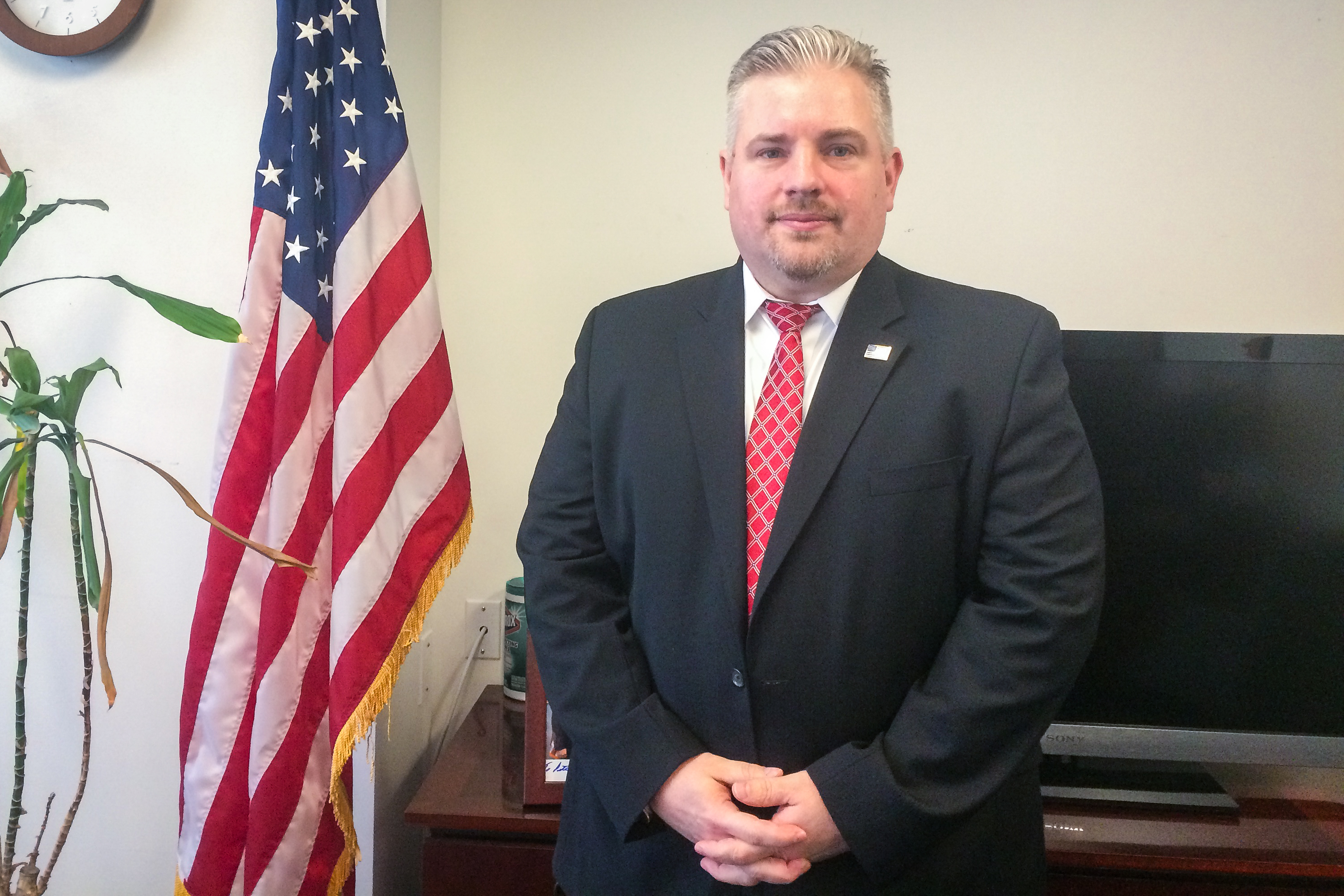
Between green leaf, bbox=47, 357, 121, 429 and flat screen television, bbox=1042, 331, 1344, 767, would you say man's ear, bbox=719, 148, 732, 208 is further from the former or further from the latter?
green leaf, bbox=47, 357, 121, 429

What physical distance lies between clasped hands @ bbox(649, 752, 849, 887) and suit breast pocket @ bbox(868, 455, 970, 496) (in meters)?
0.35

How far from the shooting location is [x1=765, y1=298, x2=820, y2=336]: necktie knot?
3.60 feet

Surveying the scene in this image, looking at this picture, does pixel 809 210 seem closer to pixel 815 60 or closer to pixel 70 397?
pixel 815 60

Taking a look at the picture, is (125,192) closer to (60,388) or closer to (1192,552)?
(60,388)

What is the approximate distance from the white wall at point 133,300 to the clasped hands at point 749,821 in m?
1.13

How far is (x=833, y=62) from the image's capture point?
1.03m

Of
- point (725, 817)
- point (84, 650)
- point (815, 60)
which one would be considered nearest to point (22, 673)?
point (84, 650)

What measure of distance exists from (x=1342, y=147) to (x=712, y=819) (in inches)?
71.0

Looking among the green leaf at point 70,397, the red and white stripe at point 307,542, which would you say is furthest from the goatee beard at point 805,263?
the green leaf at point 70,397

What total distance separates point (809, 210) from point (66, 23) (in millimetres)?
1440

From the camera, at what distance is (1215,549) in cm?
151

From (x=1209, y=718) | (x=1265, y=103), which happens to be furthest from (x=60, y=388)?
(x=1265, y=103)

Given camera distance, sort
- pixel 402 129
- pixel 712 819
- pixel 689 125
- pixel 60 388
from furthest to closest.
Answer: pixel 689 125, pixel 402 129, pixel 60 388, pixel 712 819

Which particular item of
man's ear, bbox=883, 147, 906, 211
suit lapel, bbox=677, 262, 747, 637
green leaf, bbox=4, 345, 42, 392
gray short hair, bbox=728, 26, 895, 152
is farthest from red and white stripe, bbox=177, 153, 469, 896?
man's ear, bbox=883, 147, 906, 211
